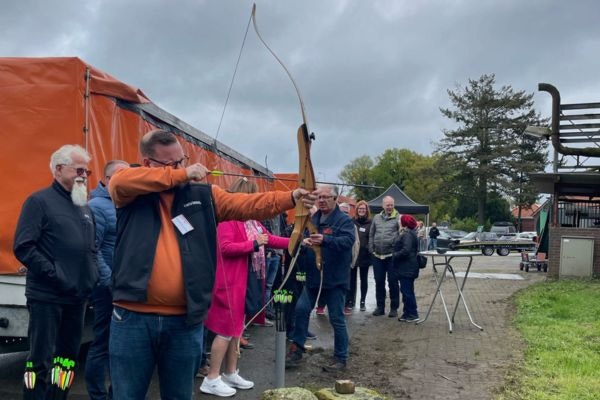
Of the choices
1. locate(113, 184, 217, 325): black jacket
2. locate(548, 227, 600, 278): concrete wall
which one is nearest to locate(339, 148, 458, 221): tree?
locate(548, 227, 600, 278): concrete wall

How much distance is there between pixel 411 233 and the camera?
8.53 metres

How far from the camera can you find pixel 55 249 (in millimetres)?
3818

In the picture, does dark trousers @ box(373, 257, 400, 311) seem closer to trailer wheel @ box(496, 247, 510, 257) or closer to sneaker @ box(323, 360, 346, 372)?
sneaker @ box(323, 360, 346, 372)

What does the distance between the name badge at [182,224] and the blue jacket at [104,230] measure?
5.29 ft

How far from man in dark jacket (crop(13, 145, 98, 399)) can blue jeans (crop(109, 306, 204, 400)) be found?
1253 millimetres

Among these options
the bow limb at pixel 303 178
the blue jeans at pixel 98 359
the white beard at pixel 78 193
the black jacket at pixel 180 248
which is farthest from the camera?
the blue jeans at pixel 98 359

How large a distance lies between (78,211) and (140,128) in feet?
6.77

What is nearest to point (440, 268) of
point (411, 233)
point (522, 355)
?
point (411, 233)

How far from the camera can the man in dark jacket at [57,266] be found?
3.74 m

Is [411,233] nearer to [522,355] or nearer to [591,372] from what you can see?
[522,355]

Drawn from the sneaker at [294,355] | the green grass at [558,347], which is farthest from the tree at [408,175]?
the sneaker at [294,355]

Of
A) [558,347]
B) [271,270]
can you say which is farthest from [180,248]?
[558,347]

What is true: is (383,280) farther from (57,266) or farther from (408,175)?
(408,175)

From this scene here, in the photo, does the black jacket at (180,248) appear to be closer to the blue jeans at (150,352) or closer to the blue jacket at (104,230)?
the blue jeans at (150,352)
